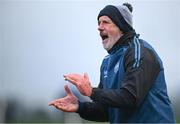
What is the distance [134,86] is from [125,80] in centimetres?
9

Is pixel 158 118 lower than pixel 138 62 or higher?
lower

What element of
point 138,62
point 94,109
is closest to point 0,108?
point 94,109

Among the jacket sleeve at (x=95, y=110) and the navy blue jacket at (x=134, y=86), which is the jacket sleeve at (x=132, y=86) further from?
the jacket sleeve at (x=95, y=110)

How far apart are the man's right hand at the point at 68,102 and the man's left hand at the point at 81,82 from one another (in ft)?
1.86

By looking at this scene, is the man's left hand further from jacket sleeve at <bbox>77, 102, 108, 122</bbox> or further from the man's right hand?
jacket sleeve at <bbox>77, 102, 108, 122</bbox>

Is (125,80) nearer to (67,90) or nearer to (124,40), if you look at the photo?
(124,40)

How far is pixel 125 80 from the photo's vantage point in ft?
17.0

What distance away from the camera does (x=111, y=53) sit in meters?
5.60

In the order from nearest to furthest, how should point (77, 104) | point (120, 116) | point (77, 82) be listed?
1. point (77, 82)
2. point (120, 116)
3. point (77, 104)

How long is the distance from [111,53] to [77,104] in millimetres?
558

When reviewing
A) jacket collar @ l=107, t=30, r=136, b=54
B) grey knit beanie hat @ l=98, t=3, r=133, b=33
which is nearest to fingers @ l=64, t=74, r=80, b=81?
jacket collar @ l=107, t=30, r=136, b=54

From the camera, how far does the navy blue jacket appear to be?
514cm

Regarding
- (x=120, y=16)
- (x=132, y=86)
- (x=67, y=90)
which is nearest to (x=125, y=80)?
(x=132, y=86)

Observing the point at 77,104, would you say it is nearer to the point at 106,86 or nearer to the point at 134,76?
the point at 106,86
